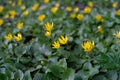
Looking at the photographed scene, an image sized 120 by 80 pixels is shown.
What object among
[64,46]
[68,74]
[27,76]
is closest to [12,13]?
[64,46]

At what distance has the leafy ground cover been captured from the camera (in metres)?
2.61

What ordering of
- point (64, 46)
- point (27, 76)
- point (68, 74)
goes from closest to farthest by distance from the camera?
point (68, 74) → point (27, 76) → point (64, 46)

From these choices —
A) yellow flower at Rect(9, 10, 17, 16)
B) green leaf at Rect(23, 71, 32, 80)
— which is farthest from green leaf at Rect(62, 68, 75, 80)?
yellow flower at Rect(9, 10, 17, 16)

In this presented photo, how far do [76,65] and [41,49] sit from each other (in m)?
0.50

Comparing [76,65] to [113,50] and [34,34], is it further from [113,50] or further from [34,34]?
[34,34]

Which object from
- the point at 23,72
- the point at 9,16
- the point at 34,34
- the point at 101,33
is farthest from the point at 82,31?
the point at 9,16

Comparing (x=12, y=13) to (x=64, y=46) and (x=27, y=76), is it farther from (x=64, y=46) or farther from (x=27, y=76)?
(x=27, y=76)

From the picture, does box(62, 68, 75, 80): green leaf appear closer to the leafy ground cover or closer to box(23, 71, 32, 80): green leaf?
the leafy ground cover

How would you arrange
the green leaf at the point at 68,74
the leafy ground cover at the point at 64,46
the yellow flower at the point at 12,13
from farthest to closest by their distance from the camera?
the yellow flower at the point at 12,13 < the leafy ground cover at the point at 64,46 < the green leaf at the point at 68,74

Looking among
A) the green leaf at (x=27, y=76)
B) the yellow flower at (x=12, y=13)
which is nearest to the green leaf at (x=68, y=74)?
the green leaf at (x=27, y=76)

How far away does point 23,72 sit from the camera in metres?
2.88

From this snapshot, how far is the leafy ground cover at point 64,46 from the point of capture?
261cm

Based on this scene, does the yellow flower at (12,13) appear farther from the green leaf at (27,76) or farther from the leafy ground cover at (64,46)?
the green leaf at (27,76)

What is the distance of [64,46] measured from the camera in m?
3.21
